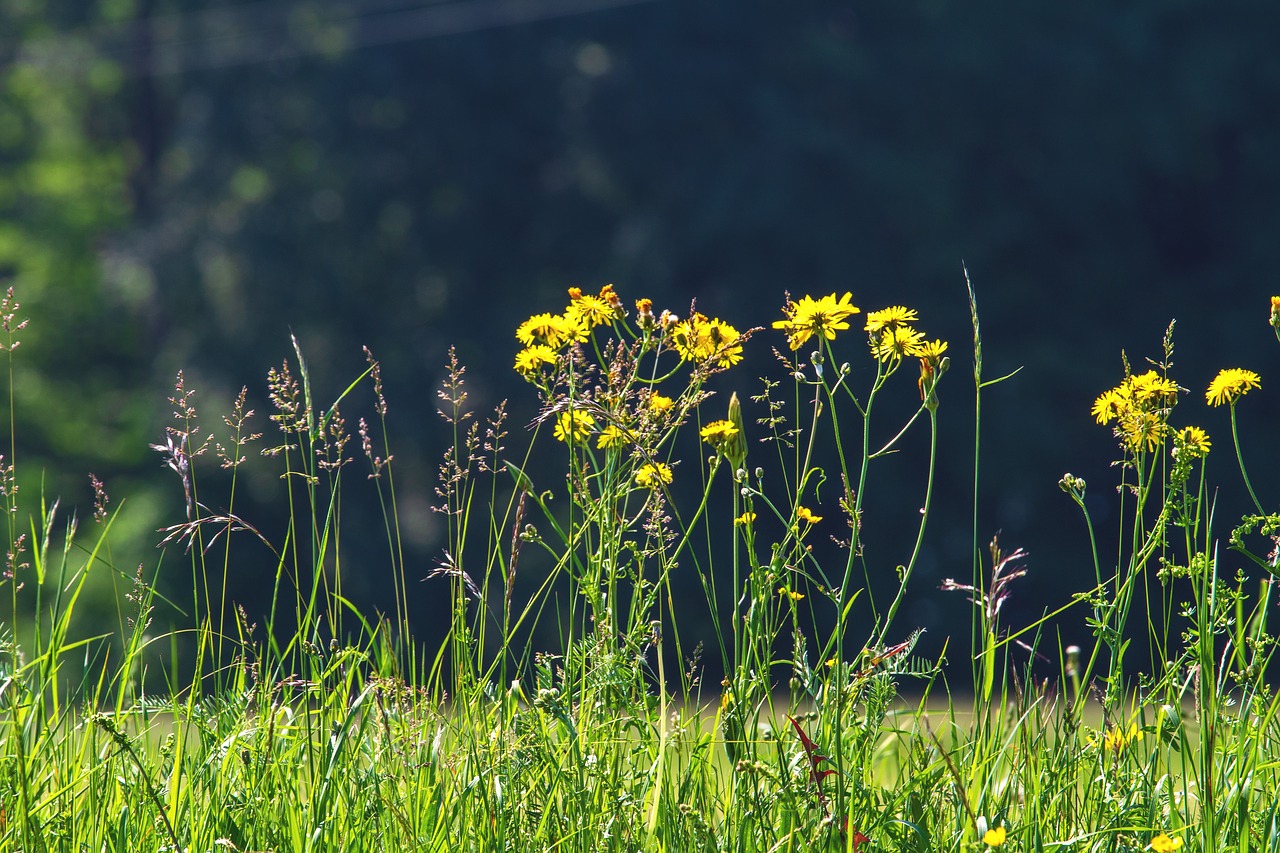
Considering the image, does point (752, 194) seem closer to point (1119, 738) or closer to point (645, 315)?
point (645, 315)

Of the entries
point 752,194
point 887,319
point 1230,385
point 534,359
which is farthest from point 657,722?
point 752,194

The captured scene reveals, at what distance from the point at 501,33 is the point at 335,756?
42.0 feet

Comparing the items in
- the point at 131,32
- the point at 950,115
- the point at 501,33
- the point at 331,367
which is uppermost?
the point at 131,32

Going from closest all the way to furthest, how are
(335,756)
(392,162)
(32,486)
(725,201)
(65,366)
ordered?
(335,756)
(725,201)
(392,162)
(32,486)
(65,366)

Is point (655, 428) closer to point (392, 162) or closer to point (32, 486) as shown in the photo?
point (392, 162)

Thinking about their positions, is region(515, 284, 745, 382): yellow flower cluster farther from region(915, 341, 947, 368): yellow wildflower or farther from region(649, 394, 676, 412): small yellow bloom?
region(915, 341, 947, 368): yellow wildflower

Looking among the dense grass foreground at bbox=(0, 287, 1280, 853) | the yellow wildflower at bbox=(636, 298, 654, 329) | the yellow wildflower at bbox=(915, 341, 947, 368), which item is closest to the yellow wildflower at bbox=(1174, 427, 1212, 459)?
the dense grass foreground at bbox=(0, 287, 1280, 853)

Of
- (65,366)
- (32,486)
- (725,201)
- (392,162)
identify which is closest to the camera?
(725,201)

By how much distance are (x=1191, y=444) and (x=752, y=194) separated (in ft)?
36.4

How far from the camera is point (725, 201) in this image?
12500 millimetres

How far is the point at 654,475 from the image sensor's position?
5.30 ft

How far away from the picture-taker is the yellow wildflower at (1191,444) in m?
1.62

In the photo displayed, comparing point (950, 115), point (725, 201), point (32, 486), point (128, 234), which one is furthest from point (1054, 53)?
point (32, 486)

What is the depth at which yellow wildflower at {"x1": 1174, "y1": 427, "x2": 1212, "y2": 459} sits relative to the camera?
1616 millimetres
